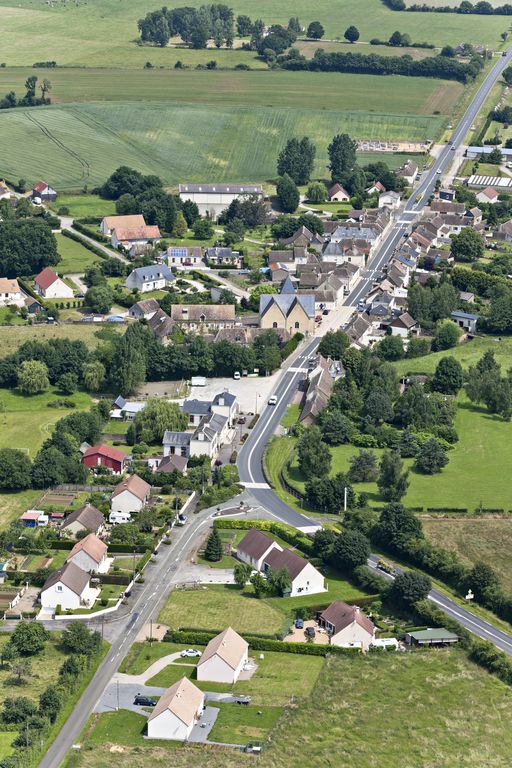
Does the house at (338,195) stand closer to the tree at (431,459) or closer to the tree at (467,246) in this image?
the tree at (467,246)

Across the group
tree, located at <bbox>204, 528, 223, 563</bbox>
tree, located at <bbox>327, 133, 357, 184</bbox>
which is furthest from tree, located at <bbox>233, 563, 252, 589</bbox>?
tree, located at <bbox>327, 133, 357, 184</bbox>

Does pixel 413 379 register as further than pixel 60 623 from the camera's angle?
Yes

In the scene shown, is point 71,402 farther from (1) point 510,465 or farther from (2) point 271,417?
(1) point 510,465

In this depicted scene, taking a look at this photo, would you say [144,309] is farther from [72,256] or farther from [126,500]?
[126,500]

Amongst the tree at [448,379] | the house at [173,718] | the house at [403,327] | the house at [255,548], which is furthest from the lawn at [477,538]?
the house at [403,327]

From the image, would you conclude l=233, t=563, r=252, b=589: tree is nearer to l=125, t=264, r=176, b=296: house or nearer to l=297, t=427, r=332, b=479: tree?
l=297, t=427, r=332, b=479: tree

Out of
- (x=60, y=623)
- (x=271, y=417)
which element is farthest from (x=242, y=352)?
(x=60, y=623)
